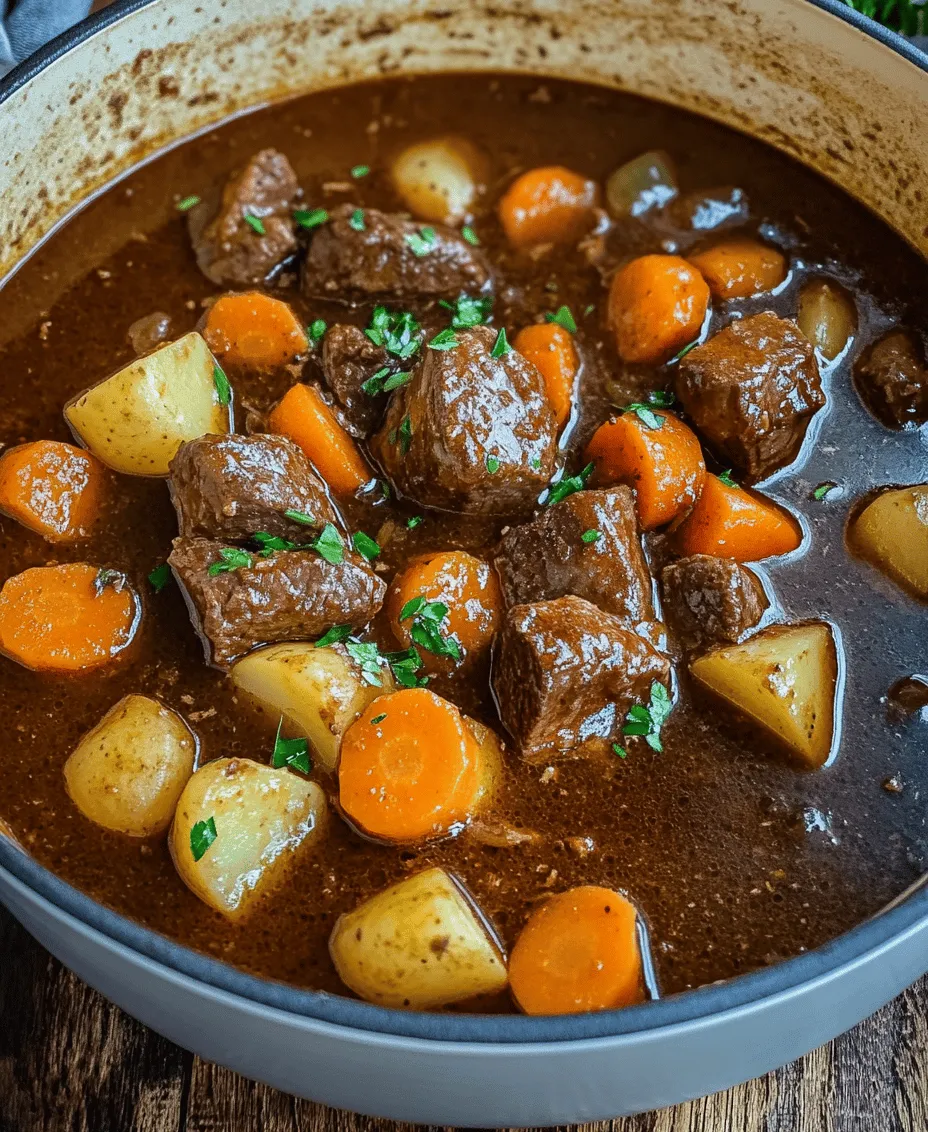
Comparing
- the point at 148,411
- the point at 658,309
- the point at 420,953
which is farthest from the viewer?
the point at 658,309

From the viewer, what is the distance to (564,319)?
3.03 metres

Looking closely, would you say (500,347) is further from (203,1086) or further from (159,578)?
(203,1086)

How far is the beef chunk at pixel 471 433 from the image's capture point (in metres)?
2.64

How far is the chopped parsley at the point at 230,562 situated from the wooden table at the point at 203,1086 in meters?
0.88

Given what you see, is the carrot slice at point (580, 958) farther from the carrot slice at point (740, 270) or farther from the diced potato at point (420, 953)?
the carrot slice at point (740, 270)

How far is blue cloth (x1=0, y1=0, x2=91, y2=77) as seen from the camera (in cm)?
304

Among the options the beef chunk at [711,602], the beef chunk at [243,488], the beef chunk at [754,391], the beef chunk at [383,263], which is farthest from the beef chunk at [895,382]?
the beef chunk at [243,488]

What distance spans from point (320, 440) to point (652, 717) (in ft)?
3.21

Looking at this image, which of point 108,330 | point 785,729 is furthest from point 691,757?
point 108,330

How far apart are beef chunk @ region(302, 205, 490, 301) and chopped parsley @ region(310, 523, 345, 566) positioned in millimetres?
739

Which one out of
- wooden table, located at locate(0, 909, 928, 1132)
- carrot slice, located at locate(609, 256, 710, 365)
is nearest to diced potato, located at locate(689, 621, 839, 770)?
wooden table, located at locate(0, 909, 928, 1132)

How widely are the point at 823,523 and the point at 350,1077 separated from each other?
1.57m

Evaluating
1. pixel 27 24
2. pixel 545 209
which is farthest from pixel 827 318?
pixel 27 24

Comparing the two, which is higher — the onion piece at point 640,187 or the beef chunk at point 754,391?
the onion piece at point 640,187
